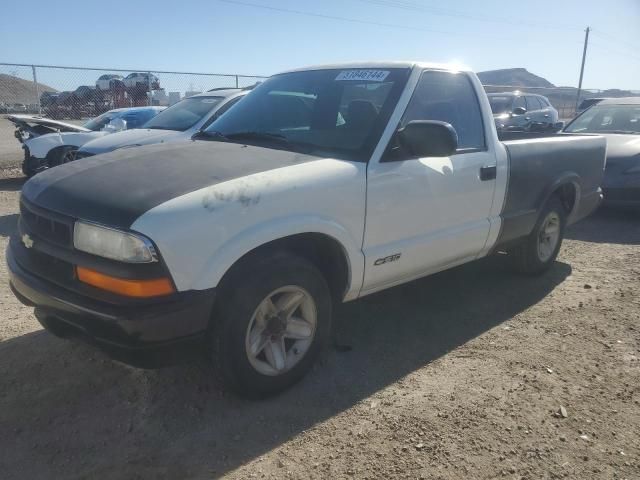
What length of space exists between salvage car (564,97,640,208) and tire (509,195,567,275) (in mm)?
2818

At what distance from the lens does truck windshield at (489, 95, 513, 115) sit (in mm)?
14505

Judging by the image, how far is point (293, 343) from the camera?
10.5ft

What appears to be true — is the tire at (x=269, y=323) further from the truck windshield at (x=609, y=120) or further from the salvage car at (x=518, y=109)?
the salvage car at (x=518, y=109)

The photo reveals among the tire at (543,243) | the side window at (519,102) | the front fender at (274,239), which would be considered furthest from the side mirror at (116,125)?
the side window at (519,102)

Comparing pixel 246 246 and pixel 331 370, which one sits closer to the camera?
pixel 246 246

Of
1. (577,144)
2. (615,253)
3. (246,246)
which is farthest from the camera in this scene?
(615,253)

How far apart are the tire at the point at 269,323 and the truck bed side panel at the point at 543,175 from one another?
2.04 m

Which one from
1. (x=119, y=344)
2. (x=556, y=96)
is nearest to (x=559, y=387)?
(x=119, y=344)

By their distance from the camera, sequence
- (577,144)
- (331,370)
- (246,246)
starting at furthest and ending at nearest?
(577,144), (331,370), (246,246)

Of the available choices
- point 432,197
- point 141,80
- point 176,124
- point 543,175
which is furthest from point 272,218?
point 141,80

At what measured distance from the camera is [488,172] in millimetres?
4078

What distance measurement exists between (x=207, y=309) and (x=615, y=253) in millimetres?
5324

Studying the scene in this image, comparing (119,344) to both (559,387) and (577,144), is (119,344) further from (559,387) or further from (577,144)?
(577,144)

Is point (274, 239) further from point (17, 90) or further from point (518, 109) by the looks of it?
point (17, 90)
